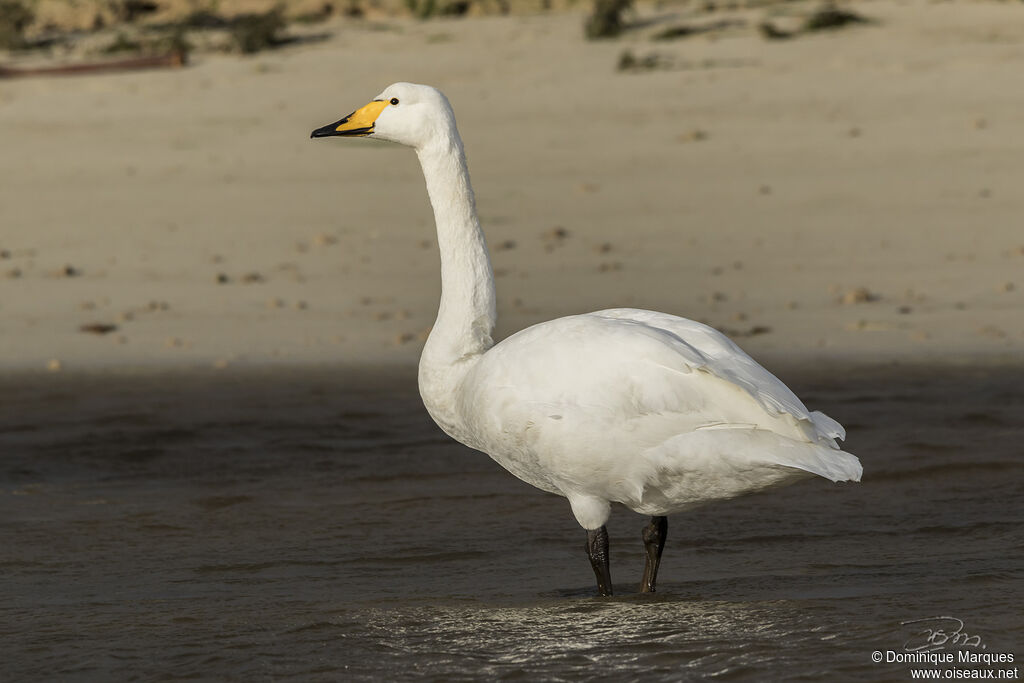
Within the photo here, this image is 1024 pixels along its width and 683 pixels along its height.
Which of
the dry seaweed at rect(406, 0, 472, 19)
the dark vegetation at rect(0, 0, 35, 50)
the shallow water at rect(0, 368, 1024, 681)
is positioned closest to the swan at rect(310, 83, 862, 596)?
the shallow water at rect(0, 368, 1024, 681)

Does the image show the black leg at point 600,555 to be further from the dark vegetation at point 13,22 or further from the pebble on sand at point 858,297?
the dark vegetation at point 13,22

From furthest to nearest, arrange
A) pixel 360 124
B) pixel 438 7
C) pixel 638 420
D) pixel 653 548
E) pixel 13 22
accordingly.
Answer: pixel 438 7 < pixel 13 22 < pixel 360 124 < pixel 653 548 < pixel 638 420

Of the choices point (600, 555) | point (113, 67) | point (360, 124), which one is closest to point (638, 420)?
point (600, 555)

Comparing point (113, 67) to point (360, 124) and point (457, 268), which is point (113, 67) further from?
point (457, 268)

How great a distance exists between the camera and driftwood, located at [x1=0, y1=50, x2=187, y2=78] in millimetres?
15328

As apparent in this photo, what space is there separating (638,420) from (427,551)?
109cm

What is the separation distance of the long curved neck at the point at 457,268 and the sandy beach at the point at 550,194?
3.01 metres

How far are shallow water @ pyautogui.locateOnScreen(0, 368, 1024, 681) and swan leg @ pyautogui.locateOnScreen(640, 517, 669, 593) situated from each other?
5 cm

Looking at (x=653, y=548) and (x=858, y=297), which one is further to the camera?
(x=858, y=297)

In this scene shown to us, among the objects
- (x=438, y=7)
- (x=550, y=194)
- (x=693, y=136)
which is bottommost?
(x=550, y=194)

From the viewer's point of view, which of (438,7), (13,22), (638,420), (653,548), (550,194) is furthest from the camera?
(438,7)

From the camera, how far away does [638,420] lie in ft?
15.0

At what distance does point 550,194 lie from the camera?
11.2 m

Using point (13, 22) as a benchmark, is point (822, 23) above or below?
→ below
